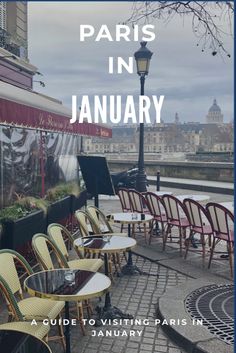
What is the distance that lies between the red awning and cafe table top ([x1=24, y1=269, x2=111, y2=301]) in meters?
2.17

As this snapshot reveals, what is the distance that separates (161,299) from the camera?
5.06m

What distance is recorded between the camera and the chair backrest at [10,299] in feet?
10.9

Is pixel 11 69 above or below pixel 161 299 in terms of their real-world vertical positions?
above

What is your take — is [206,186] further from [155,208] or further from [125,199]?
[155,208]

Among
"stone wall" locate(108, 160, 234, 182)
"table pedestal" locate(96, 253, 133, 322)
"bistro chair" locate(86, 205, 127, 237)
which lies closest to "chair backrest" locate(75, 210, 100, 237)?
"bistro chair" locate(86, 205, 127, 237)

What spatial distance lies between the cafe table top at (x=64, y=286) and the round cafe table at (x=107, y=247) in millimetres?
864

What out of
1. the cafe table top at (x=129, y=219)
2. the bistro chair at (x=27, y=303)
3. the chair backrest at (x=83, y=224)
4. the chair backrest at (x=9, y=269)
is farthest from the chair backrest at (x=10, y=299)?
the cafe table top at (x=129, y=219)

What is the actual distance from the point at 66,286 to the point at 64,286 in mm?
18

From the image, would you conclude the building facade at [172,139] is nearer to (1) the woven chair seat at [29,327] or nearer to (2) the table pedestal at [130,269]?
(2) the table pedestal at [130,269]

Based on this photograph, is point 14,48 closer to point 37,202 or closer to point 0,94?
point 37,202

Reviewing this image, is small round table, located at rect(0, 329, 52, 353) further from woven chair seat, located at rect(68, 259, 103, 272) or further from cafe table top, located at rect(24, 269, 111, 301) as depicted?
woven chair seat, located at rect(68, 259, 103, 272)

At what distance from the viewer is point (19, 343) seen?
2.63 meters

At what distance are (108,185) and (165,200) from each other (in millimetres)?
1408

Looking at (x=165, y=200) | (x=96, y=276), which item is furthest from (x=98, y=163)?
(x=96, y=276)
